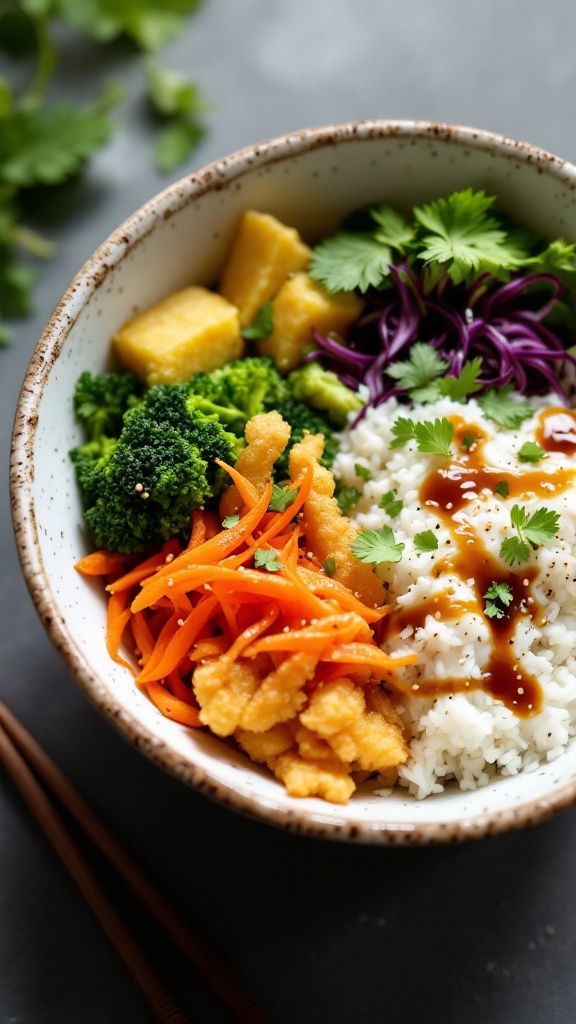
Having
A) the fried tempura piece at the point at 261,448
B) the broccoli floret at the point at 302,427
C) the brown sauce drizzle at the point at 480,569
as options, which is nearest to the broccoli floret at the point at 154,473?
the fried tempura piece at the point at 261,448

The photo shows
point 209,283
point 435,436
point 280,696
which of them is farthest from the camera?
point 209,283

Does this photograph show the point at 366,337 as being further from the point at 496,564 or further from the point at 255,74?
the point at 255,74

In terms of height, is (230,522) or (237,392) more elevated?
(237,392)

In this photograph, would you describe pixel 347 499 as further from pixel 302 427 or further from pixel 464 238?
pixel 464 238

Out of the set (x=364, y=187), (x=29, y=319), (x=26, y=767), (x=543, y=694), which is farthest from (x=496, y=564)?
(x=29, y=319)

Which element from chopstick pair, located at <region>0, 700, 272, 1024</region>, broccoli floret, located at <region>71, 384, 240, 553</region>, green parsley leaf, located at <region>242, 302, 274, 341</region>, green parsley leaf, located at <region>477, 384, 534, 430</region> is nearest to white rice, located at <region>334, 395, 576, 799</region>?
green parsley leaf, located at <region>477, 384, 534, 430</region>

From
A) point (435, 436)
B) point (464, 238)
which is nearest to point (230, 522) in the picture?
point (435, 436)

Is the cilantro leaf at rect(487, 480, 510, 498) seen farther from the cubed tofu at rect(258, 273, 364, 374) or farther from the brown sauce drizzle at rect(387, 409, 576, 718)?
the cubed tofu at rect(258, 273, 364, 374)
